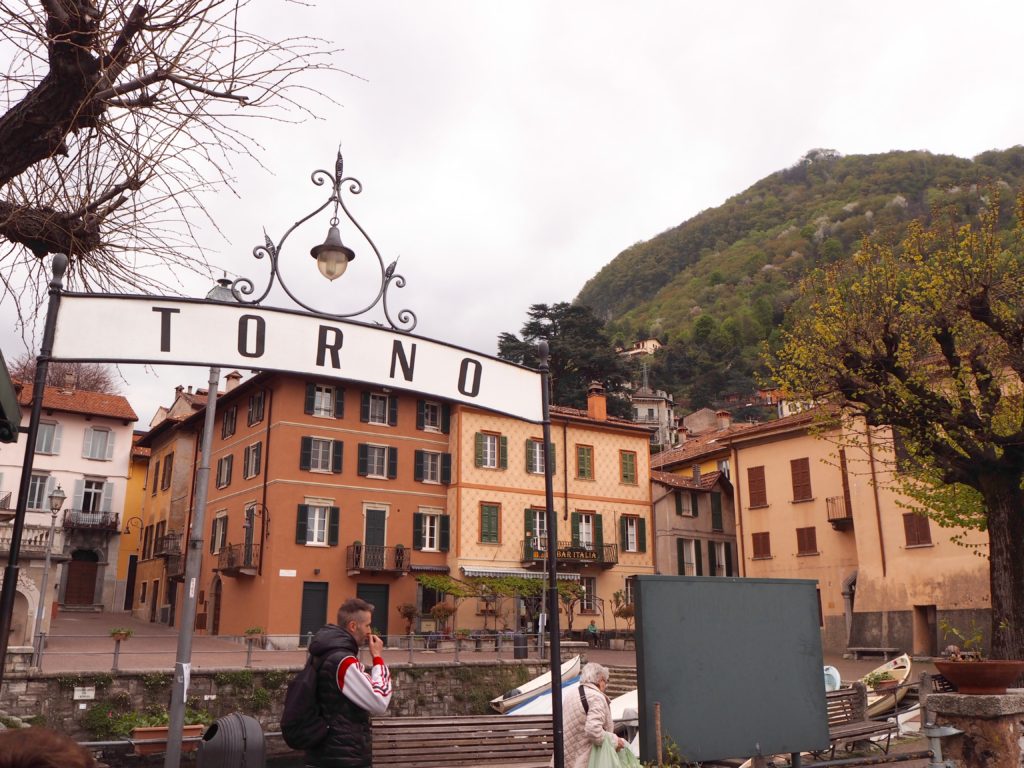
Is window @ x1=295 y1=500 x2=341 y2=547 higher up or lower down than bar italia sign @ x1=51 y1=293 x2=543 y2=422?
higher up

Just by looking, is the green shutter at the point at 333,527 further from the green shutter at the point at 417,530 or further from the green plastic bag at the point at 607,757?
the green plastic bag at the point at 607,757

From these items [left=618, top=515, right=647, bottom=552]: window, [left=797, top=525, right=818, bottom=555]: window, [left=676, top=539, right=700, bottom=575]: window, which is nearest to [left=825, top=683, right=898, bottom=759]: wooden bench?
[left=797, top=525, right=818, bottom=555]: window

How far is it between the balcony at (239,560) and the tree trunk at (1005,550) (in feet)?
79.0

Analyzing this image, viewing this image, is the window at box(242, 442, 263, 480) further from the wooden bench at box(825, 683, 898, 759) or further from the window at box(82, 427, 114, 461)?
the wooden bench at box(825, 683, 898, 759)

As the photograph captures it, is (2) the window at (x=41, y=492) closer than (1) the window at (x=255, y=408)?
No

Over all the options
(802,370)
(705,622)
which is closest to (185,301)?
(705,622)

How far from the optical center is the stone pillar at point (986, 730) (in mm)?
7133

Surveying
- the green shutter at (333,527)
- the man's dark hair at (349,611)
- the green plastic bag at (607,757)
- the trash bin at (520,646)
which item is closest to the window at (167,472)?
the green shutter at (333,527)

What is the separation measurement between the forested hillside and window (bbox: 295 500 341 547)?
56.1 metres

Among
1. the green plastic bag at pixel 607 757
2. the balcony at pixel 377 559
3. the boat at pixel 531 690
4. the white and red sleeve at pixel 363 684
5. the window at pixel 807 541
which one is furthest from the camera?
the window at pixel 807 541

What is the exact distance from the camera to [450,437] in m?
35.8

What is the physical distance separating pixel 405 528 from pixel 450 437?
419cm

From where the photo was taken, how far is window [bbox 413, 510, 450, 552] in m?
34.2

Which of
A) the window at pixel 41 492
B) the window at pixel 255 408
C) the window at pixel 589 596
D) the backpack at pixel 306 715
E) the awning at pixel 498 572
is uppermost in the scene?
the window at pixel 255 408
